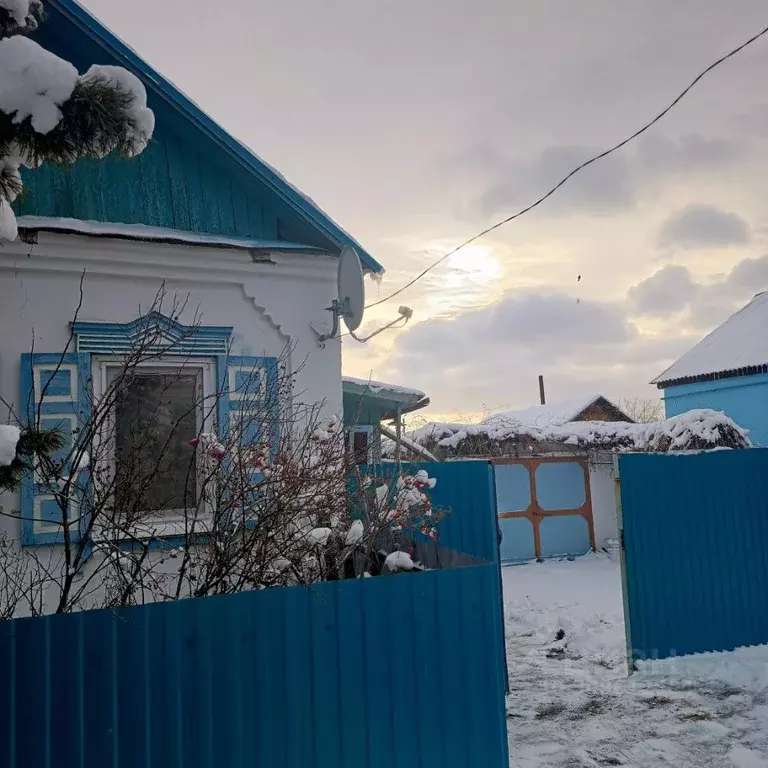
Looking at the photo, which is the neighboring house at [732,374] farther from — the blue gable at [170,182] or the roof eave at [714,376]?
the blue gable at [170,182]

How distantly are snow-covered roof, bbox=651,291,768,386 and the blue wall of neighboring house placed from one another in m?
0.29

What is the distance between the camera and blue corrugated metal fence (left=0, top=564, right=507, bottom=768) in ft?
7.94

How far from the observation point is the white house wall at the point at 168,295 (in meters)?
4.76

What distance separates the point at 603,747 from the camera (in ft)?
13.8

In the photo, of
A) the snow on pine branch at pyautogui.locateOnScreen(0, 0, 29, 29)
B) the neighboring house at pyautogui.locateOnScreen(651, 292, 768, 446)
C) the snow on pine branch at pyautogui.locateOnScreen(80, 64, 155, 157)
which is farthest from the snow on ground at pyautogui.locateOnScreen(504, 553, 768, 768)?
the neighboring house at pyautogui.locateOnScreen(651, 292, 768, 446)

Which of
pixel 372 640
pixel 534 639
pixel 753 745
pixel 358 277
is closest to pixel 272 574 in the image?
pixel 372 640

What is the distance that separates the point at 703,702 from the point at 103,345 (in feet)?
16.8

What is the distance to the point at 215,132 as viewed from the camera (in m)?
5.37

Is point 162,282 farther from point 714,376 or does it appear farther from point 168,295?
point 714,376

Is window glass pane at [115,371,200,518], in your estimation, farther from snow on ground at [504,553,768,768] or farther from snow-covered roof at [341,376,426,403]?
snow-covered roof at [341,376,426,403]

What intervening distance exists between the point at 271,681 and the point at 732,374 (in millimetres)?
14417

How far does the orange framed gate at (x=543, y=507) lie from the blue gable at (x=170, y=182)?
21.1 feet

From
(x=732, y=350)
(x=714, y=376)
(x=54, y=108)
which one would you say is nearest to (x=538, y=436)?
(x=714, y=376)

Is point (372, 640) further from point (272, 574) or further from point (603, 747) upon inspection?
point (603, 747)
